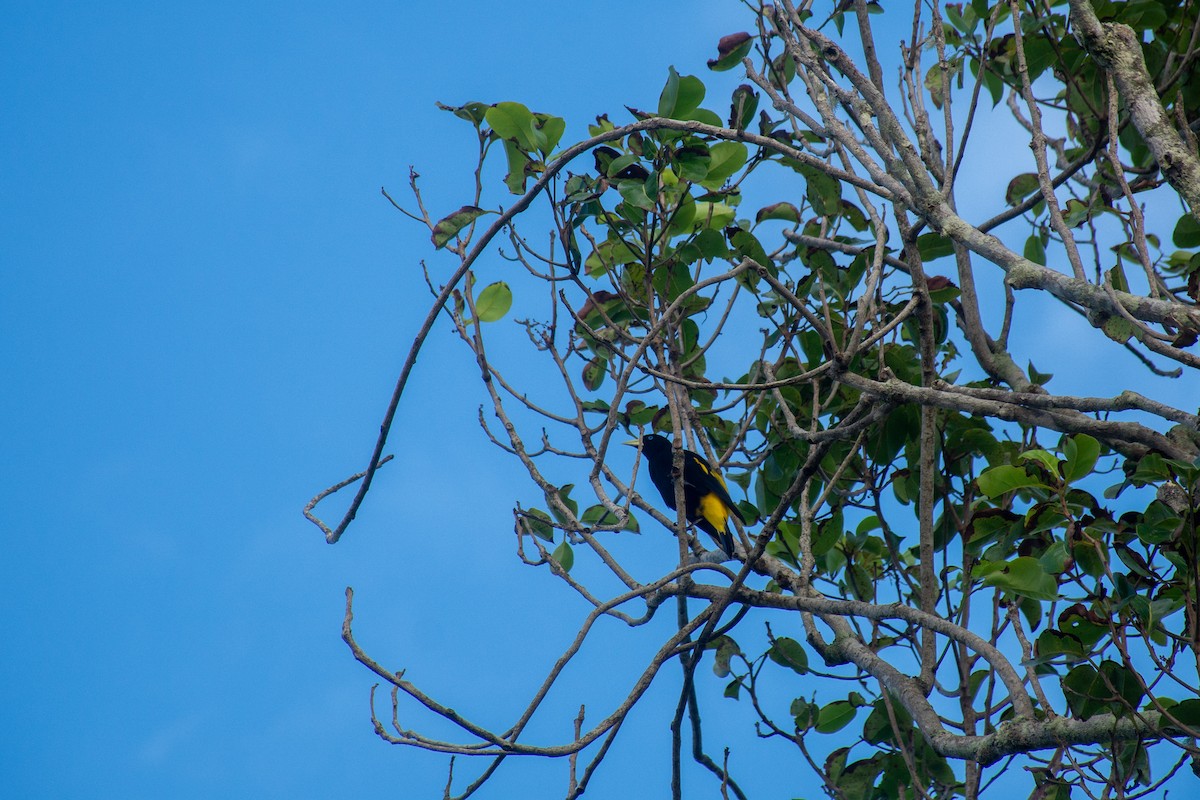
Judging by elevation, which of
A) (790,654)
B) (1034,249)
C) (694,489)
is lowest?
(790,654)

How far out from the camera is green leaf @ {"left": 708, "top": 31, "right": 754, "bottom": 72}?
8.86 feet

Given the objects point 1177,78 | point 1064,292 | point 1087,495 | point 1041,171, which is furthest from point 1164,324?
point 1177,78

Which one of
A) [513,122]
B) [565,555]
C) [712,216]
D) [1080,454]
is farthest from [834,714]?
[513,122]

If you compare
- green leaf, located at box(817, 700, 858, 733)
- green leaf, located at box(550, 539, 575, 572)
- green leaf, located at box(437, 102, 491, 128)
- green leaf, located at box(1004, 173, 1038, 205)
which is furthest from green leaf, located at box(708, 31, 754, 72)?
green leaf, located at box(817, 700, 858, 733)

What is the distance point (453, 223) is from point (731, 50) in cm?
86

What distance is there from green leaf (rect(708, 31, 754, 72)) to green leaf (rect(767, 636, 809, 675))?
61.5 inches

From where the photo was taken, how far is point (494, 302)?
116 inches

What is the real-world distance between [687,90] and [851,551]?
4.59ft

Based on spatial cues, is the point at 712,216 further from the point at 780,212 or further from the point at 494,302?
the point at 494,302

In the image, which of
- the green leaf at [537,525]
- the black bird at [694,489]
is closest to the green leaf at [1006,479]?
the green leaf at [537,525]

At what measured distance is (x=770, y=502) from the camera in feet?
9.71

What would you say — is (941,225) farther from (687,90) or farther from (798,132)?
(798,132)

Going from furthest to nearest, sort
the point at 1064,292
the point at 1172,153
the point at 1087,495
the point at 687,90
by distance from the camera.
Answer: the point at 687,90
the point at 1087,495
the point at 1064,292
the point at 1172,153

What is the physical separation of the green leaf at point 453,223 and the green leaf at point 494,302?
0.20 metres
